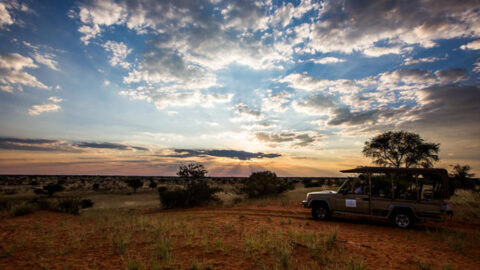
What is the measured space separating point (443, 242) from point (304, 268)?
281 inches

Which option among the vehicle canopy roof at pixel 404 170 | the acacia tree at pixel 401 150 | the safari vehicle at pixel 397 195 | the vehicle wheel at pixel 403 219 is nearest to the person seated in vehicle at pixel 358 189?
the safari vehicle at pixel 397 195

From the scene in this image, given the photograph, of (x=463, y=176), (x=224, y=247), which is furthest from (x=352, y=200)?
(x=463, y=176)

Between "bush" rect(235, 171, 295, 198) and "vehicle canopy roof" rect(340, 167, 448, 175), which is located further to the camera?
"bush" rect(235, 171, 295, 198)

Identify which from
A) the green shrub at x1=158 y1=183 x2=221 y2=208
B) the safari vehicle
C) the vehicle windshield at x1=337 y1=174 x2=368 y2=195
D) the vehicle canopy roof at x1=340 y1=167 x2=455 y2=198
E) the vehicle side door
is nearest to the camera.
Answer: the vehicle canopy roof at x1=340 y1=167 x2=455 y2=198

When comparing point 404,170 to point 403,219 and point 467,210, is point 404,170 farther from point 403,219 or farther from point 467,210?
point 467,210

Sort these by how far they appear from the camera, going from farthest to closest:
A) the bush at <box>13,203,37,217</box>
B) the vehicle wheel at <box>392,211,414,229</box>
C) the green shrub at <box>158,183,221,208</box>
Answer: the green shrub at <box>158,183,221,208</box>
the bush at <box>13,203,37,217</box>
the vehicle wheel at <box>392,211,414,229</box>

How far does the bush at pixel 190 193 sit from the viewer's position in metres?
22.8

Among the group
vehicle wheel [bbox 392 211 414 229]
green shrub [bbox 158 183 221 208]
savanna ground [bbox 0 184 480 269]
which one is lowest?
green shrub [bbox 158 183 221 208]

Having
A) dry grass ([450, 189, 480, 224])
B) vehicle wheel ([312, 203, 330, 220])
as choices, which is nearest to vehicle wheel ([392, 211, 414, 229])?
vehicle wheel ([312, 203, 330, 220])

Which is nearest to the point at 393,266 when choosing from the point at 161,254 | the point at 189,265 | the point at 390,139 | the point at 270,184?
the point at 189,265

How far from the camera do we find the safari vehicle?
1012cm

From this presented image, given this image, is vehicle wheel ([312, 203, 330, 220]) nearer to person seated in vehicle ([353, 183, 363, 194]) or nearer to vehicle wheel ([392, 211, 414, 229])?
person seated in vehicle ([353, 183, 363, 194])

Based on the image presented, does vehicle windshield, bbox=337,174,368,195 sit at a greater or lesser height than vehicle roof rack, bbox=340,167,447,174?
lesser

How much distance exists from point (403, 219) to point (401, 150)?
27.1 m
